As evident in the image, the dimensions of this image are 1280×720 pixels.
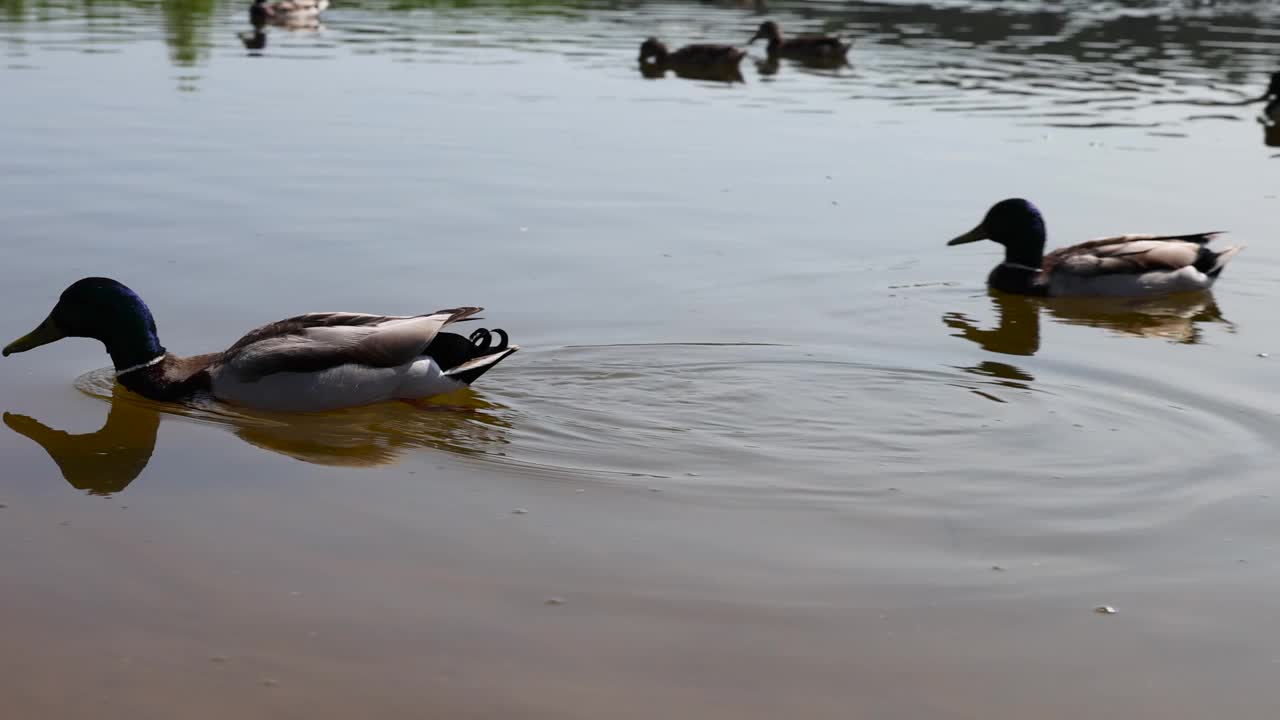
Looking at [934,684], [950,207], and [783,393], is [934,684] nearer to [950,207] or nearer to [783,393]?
[783,393]

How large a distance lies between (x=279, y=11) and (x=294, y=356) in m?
28.1

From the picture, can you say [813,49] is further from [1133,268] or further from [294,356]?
[294,356]

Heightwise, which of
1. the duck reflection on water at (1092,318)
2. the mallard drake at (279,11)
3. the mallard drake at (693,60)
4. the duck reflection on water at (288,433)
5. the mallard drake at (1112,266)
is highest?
the mallard drake at (279,11)

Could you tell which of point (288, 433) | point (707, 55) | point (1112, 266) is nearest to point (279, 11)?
point (707, 55)

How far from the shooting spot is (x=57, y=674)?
4.76 meters

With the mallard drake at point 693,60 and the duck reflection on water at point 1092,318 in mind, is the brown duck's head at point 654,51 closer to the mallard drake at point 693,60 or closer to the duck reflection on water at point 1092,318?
the mallard drake at point 693,60

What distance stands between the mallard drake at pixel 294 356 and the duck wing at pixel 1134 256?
4.88 meters

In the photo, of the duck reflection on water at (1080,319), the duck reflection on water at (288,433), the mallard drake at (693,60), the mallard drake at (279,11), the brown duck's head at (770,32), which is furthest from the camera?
the mallard drake at (279,11)

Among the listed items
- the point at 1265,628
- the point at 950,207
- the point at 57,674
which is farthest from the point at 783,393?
the point at 950,207

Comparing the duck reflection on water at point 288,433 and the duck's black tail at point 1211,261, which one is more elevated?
the duck's black tail at point 1211,261

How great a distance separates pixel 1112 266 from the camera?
11.1 meters

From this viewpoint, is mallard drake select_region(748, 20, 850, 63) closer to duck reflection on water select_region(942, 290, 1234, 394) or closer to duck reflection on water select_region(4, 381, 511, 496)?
duck reflection on water select_region(942, 290, 1234, 394)

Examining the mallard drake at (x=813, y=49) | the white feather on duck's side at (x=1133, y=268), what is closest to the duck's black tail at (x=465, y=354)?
the white feather on duck's side at (x=1133, y=268)

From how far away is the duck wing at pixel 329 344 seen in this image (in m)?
7.62
